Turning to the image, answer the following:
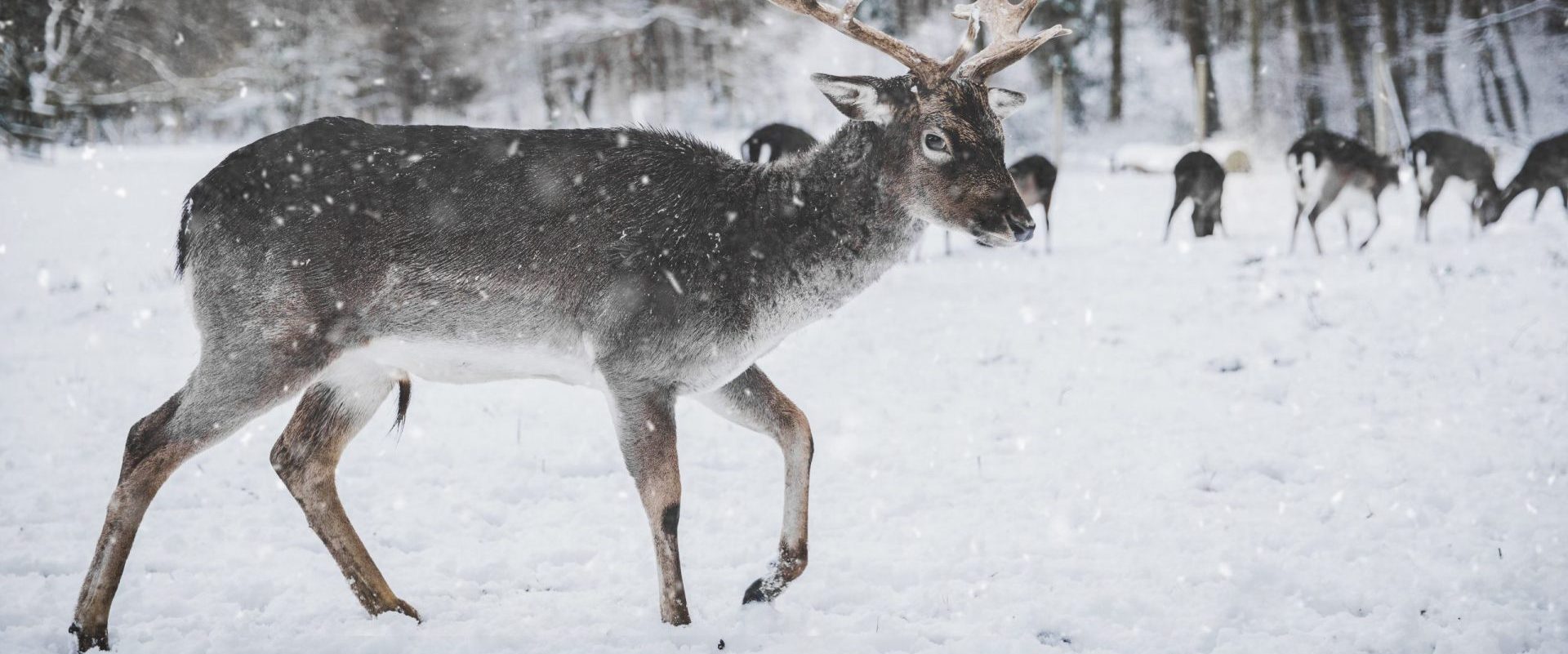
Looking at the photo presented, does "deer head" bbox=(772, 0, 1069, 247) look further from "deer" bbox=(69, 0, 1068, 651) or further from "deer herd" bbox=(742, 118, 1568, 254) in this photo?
"deer herd" bbox=(742, 118, 1568, 254)

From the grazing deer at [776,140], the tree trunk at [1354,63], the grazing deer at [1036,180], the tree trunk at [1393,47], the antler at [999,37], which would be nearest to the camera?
the antler at [999,37]

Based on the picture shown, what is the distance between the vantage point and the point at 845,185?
355cm

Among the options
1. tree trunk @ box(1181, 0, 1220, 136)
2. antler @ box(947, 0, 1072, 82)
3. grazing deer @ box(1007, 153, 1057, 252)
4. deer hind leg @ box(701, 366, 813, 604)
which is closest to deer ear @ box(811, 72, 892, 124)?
antler @ box(947, 0, 1072, 82)

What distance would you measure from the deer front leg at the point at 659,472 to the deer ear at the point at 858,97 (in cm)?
113

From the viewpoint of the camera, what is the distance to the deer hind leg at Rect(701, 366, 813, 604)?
11.7ft

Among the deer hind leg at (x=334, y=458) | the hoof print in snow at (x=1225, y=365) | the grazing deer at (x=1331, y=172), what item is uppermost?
the grazing deer at (x=1331, y=172)

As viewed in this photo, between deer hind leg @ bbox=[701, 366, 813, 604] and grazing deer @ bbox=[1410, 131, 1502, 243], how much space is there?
10.3 m

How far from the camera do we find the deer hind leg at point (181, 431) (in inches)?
126

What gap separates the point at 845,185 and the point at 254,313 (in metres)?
1.99

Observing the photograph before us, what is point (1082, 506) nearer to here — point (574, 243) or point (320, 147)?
point (574, 243)

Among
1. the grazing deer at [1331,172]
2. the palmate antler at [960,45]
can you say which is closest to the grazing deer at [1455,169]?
the grazing deer at [1331,172]

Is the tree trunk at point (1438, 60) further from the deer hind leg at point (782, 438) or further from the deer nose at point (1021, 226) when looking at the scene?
the deer hind leg at point (782, 438)

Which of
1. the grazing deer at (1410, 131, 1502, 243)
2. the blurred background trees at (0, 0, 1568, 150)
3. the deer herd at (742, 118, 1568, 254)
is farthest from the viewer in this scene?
the blurred background trees at (0, 0, 1568, 150)

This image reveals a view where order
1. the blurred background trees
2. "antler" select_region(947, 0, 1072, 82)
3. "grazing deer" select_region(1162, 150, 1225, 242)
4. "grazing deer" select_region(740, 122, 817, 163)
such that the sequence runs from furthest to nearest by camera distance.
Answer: the blurred background trees, "grazing deer" select_region(1162, 150, 1225, 242), "grazing deer" select_region(740, 122, 817, 163), "antler" select_region(947, 0, 1072, 82)
